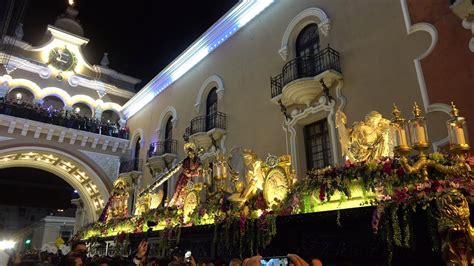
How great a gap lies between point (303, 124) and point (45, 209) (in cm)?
2987

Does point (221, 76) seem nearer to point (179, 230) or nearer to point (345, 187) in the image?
point (179, 230)

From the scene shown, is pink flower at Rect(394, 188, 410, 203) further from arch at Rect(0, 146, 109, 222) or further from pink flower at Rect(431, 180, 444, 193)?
arch at Rect(0, 146, 109, 222)

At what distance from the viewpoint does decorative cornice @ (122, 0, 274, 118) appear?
1378cm

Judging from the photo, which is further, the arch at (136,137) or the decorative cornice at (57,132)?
the arch at (136,137)

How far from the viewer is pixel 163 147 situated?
1761cm

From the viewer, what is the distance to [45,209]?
3259 centimetres

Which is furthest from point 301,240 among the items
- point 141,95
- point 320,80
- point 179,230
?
point 141,95

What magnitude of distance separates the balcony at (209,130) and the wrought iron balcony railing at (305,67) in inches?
123

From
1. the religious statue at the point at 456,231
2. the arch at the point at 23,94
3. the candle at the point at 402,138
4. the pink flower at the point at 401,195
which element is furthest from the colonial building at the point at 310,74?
the arch at the point at 23,94

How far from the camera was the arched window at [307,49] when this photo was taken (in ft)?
35.2


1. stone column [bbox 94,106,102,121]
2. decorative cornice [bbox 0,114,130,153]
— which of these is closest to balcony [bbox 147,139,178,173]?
decorative cornice [bbox 0,114,130,153]

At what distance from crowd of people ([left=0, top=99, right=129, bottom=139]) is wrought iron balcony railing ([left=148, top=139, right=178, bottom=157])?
479 centimetres

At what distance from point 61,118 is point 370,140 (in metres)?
17.5

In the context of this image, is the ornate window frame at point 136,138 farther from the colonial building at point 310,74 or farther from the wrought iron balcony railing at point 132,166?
the colonial building at point 310,74
